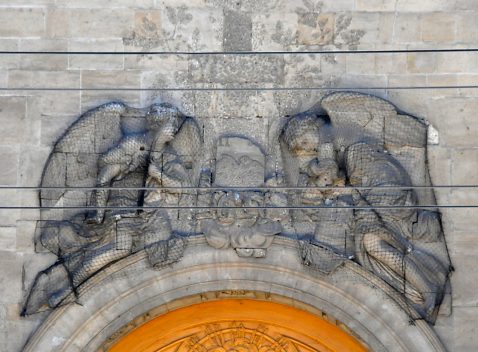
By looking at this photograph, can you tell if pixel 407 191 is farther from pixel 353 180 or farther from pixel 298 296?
pixel 298 296

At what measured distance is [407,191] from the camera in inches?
478

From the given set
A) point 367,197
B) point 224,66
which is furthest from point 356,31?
point 367,197

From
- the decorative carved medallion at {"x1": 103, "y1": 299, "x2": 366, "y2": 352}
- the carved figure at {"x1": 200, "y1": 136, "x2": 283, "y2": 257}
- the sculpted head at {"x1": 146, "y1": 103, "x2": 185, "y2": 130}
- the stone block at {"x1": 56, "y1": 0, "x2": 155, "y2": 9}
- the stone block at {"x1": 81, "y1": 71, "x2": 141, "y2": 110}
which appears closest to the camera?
the carved figure at {"x1": 200, "y1": 136, "x2": 283, "y2": 257}

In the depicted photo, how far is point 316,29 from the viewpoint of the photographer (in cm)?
1248

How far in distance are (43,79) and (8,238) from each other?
4.28 ft

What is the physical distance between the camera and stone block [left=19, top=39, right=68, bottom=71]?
12505mm

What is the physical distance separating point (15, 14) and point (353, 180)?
304 cm

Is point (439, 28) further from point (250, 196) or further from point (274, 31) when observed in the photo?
point (250, 196)

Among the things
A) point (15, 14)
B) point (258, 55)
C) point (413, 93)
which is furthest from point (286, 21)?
point (15, 14)

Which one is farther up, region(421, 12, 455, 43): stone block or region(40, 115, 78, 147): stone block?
region(421, 12, 455, 43): stone block

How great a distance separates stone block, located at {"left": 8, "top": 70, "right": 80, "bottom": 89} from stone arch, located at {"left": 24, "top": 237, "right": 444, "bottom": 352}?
1524 millimetres

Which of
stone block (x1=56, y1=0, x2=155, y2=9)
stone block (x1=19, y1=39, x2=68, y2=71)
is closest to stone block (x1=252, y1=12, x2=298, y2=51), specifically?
stone block (x1=56, y1=0, x2=155, y2=9)

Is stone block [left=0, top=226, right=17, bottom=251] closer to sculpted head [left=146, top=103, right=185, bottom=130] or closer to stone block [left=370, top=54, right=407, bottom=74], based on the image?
sculpted head [left=146, top=103, right=185, bottom=130]

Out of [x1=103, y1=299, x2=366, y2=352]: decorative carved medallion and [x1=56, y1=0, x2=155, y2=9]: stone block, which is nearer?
[x1=103, y1=299, x2=366, y2=352]: decorative carved medallion
